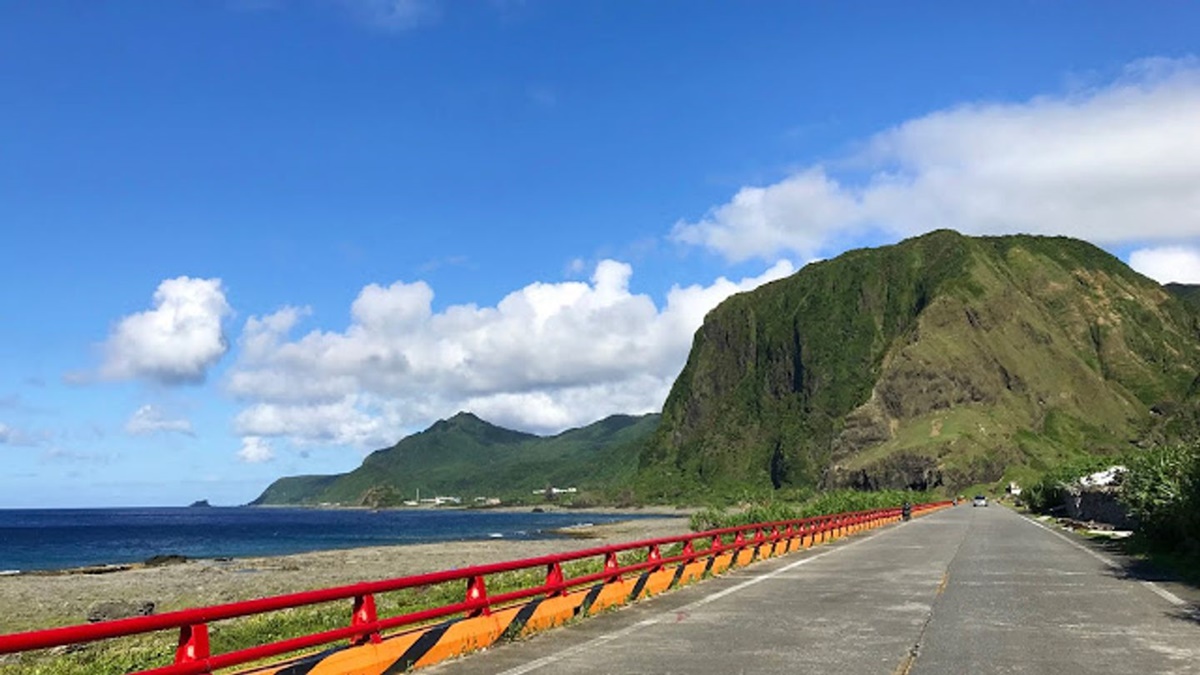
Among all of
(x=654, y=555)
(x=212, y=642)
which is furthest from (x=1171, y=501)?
(x=212, y=642)

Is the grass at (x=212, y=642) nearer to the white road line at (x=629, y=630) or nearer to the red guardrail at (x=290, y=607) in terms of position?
the white road line at (x=629, y=630)

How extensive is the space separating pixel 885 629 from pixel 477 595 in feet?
17.9

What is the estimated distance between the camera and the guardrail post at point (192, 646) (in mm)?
8195

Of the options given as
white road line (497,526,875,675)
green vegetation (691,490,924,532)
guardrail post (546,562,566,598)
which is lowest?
white road line (497,526,875,675)

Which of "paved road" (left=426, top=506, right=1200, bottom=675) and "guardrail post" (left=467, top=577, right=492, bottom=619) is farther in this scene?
"guardrail post" (left=467, top=577, right=492, bottom=619)

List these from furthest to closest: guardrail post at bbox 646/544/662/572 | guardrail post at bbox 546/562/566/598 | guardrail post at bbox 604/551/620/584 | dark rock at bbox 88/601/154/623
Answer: dark rock at bbox 88/601/154/623, guardrail post at bbox 646/544/662/572, guardrail post at bbox 604/551/620/584, guardrail post at bbox 546/562/566/598

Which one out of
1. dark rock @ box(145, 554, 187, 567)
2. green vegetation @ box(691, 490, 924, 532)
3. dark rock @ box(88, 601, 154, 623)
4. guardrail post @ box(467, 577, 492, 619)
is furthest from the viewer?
dark rock @ box(145, 554, 187, 567)

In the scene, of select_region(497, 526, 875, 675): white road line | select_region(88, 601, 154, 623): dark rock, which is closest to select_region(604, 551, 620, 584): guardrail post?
select_region(497, 526, 875, 675): white road line

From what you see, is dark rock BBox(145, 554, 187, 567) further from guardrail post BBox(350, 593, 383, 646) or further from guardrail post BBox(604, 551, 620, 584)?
guardrail post BBox(350, 593, 383, 646)

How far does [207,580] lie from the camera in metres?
56.1

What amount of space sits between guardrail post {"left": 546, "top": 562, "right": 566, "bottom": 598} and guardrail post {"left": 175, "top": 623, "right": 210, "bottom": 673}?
7129 mm

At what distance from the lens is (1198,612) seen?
15680mm

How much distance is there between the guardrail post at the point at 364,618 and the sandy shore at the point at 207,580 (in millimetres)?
29485

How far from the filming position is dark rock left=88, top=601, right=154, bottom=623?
38969 mm
